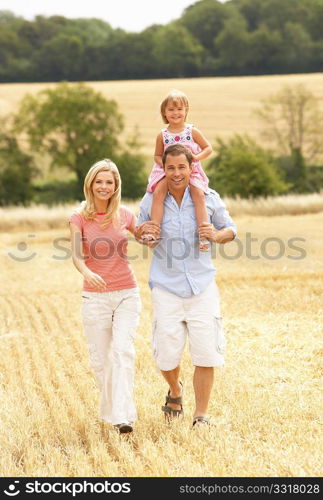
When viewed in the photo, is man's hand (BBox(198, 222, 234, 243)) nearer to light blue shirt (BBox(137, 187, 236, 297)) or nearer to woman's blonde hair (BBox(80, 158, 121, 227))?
light blue shirt (BBox(137, 187, 236, 297))

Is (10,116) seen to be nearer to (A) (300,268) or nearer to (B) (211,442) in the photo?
(A) (300,268)

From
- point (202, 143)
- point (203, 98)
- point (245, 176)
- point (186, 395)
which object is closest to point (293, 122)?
point (203, 98)

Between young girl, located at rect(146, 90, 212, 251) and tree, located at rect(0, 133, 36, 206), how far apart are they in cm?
3613

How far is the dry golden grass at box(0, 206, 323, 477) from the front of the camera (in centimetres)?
607

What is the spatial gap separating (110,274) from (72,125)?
43187mm

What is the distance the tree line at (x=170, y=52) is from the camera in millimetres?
72562

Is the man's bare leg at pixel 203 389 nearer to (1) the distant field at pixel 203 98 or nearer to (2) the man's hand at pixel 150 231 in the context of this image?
(2) the man's hand at pixel 150 231

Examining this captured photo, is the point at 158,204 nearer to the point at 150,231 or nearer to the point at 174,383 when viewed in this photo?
the point at 150,231

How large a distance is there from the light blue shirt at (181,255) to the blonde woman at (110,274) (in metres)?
0.25

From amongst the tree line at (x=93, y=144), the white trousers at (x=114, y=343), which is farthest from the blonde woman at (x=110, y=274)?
the tree line at (x=93, y=144)

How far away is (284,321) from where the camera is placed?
12367 mm

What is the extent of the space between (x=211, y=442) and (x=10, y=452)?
1.41m

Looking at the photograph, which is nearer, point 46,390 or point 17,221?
point 46,390
